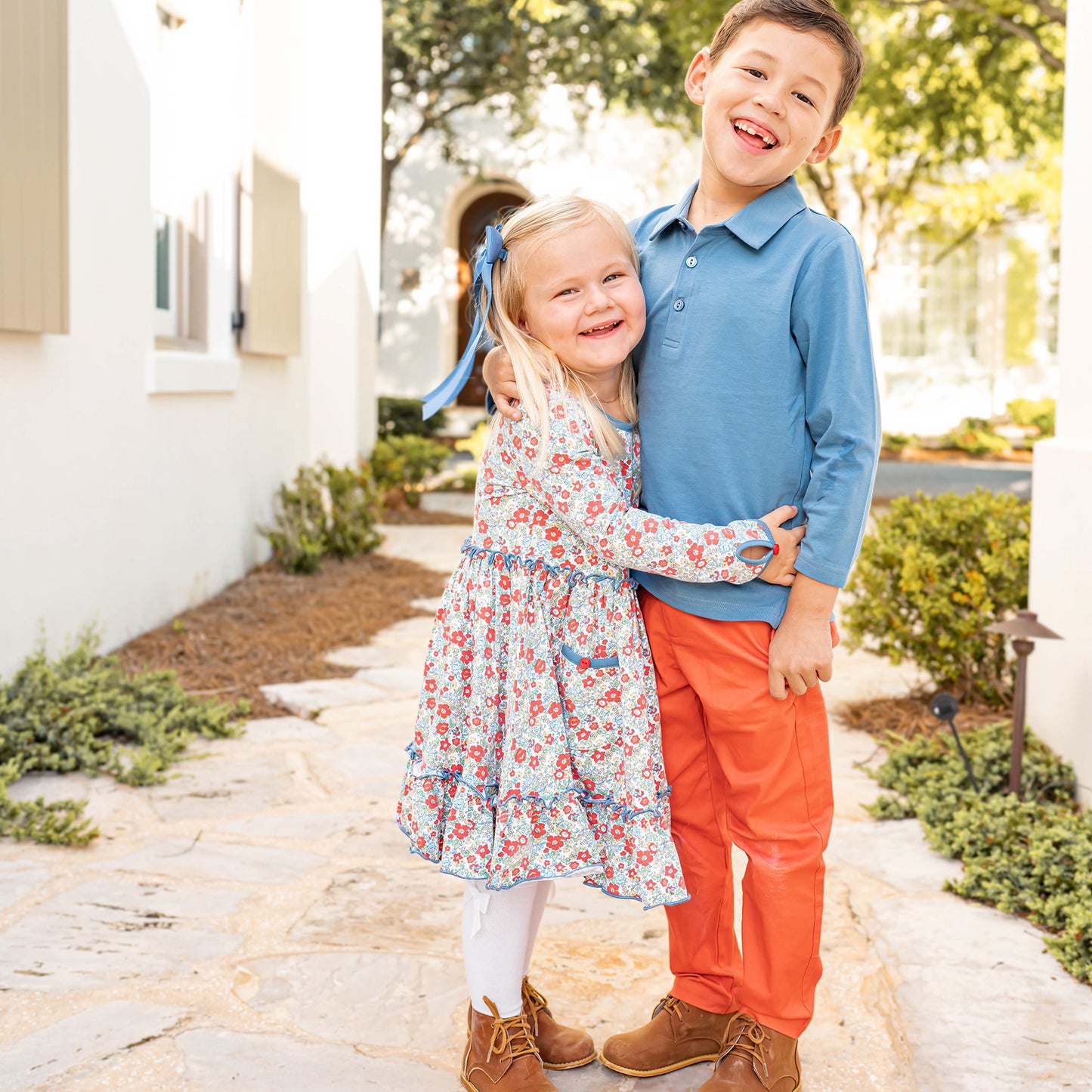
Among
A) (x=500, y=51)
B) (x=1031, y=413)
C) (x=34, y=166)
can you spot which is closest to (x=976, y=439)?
(x=1031, y=413)

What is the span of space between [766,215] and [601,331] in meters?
0.31

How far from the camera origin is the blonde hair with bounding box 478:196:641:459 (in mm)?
1847

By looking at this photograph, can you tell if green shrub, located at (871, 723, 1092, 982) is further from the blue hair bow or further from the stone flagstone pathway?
the blue hair bow

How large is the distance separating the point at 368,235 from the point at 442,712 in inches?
268

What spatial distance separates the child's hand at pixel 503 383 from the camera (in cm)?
188

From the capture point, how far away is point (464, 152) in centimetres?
1468

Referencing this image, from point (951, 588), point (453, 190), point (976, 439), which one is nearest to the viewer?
point (951, 588)

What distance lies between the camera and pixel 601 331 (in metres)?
1.87

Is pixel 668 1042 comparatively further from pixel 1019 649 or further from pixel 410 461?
pixel 410 461

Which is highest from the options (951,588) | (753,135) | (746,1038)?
(753,135)

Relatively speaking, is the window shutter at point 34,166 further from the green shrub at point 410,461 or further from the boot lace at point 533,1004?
the green shrub at point 410,461

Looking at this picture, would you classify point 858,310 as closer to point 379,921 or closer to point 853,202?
point 379,921

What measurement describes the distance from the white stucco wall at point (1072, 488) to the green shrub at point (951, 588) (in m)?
0.46

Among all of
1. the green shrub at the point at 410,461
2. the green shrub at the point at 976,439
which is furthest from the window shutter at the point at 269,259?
the green shrub at the point at 976,439
